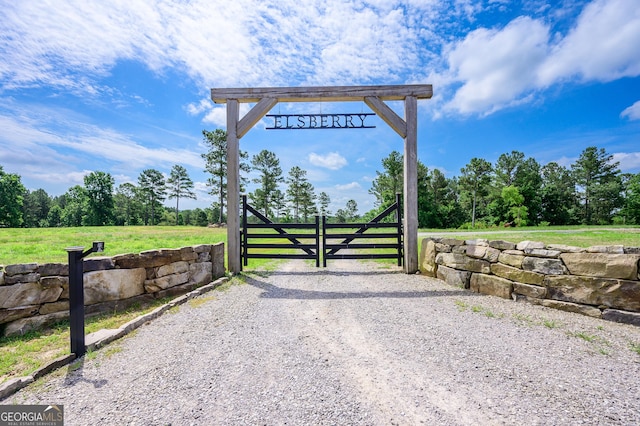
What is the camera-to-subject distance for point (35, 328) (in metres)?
3.50

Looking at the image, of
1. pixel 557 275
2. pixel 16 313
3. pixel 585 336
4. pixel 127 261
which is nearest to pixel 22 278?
pixel 16 313

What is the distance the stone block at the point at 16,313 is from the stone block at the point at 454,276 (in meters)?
6.63

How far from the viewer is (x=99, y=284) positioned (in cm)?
408

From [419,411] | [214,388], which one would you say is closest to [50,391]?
[214,388]

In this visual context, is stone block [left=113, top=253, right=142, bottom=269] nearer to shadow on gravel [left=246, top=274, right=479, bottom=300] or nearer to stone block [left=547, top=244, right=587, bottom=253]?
shadow on gravel [left=246, top=274, right=479, bottom=300]

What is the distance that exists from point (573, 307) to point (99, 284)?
6.80 m

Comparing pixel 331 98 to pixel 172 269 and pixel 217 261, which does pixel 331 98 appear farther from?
pixel 172 269

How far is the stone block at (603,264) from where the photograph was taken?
3611 mm

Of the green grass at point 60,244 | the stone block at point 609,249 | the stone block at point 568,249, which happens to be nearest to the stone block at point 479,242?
the stone block at point 568,249

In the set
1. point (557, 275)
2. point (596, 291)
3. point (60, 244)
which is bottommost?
point (596, 291)

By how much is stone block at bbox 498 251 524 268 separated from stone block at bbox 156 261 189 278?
5.70 metres

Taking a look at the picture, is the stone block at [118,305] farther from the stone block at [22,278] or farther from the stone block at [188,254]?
the stone block at [188,254]

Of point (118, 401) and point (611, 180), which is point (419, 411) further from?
point (611, 180)

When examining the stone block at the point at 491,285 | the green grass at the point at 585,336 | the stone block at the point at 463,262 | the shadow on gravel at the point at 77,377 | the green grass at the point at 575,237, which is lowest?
the green grass at the point at 585,336
